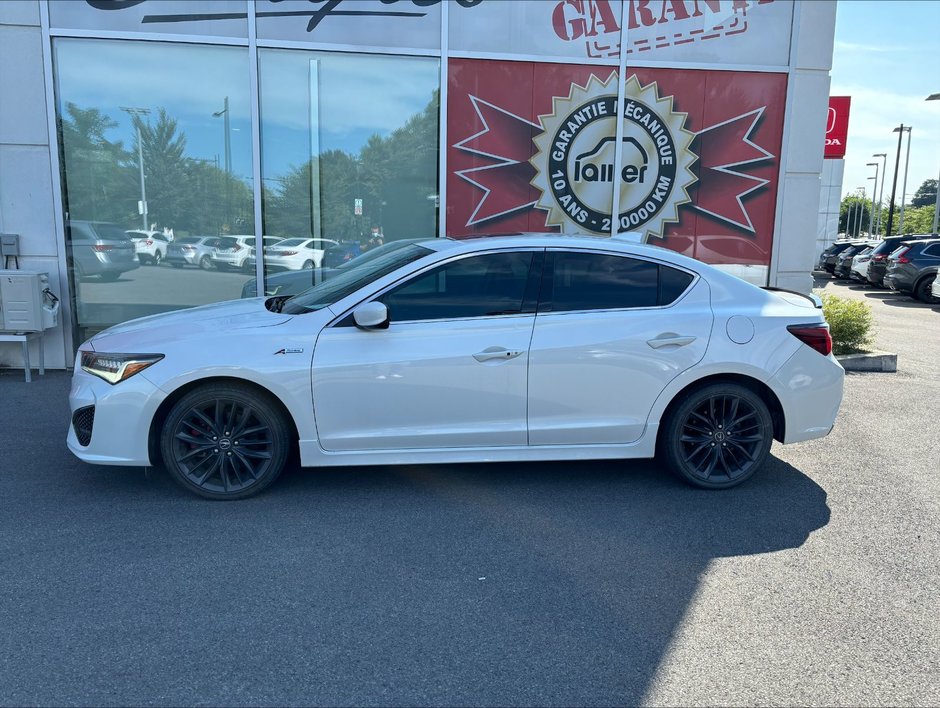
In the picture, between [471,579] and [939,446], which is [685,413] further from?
[939,446]

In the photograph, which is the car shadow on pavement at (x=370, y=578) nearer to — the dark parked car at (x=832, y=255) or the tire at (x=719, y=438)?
the tire at (x=719, y=438)

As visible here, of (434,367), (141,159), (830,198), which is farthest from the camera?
(830,198)

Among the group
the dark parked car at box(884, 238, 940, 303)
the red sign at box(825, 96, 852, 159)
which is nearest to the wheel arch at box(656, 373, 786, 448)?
the red sign at box(825, 96, 852, 159)

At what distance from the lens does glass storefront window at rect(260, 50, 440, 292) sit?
8.84m

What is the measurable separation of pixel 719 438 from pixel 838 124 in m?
16.3

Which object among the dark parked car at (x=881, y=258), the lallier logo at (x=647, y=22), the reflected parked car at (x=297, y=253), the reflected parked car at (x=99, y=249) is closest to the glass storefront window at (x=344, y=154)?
the reflected parked car at (x=297, y=253)

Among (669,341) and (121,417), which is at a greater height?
(669,341)

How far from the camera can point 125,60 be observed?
8.42 m

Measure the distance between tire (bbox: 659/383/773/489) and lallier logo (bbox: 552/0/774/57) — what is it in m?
5.58

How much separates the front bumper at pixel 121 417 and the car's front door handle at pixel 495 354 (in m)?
1.89

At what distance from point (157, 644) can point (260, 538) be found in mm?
1084

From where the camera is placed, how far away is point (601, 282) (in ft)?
16.7

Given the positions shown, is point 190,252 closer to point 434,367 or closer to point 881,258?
point 434,367

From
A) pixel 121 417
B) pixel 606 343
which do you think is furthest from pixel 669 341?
pixel 121 417
